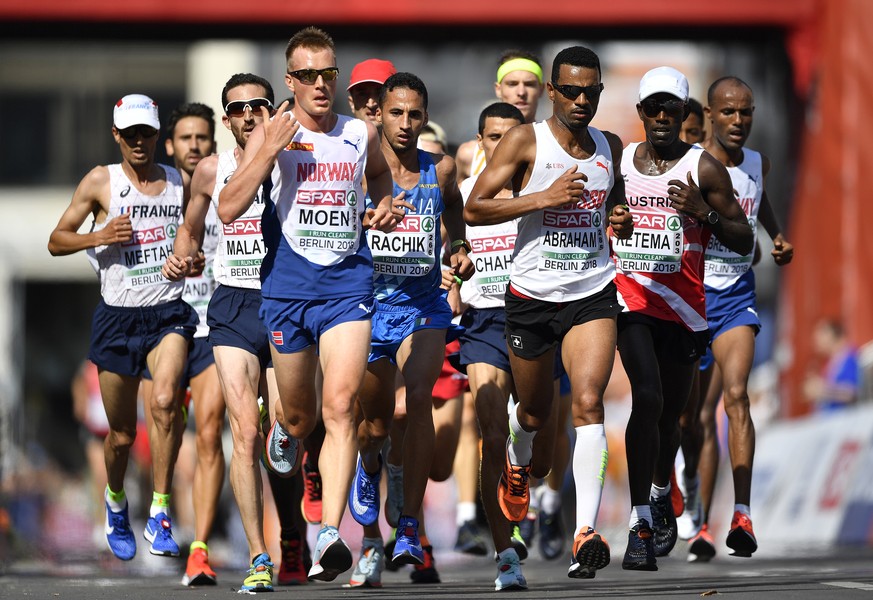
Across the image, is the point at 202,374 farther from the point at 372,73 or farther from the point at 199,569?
the point at 372,73

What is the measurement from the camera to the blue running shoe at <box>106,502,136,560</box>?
467 inches

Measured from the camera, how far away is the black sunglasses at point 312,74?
371 inches

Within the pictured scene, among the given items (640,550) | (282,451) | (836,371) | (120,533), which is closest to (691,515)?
(640,550)

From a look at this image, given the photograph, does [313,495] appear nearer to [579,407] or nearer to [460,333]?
[460,333]

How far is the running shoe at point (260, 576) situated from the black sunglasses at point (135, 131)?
3.13 meters

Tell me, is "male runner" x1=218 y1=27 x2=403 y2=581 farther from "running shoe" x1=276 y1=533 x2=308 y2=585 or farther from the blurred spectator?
the blurred spectator

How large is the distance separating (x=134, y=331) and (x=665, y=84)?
384 centimetres

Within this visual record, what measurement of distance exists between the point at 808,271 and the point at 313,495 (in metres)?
13.5

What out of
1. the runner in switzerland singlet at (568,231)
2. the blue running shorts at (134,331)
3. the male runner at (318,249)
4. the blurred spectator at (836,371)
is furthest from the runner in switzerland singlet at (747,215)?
the blurred spectator at (836,371)

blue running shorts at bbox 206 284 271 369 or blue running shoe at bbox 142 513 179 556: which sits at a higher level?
blue running shorts at bbox 206 284 271 369

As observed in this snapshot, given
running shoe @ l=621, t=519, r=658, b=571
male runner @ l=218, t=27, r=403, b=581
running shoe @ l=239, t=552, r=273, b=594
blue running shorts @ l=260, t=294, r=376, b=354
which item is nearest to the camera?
running shoe @ l=621, t=519, r=658, b=571

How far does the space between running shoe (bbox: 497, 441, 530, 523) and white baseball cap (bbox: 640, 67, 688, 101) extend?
2128 mm

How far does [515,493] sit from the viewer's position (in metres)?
10.0

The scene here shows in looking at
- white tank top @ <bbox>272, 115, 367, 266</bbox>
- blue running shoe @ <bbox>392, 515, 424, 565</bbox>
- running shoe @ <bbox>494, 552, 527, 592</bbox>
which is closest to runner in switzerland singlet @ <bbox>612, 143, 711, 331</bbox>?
running shoe @ <bbox>494, 552, 527, 592</bbox>
